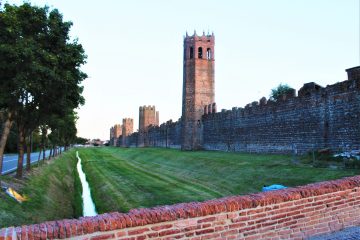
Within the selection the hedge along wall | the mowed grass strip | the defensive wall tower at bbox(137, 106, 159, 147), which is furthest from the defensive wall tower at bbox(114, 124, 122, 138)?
the hedge along wall

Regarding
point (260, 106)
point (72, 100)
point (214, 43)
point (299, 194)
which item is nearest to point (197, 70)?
point (214, 43)

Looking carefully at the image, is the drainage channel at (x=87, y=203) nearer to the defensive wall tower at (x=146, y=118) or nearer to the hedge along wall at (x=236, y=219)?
the hedge along wall at (x=236, y=219)

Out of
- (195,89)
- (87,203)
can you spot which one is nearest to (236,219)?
(87,203)

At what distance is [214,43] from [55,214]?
37957mm

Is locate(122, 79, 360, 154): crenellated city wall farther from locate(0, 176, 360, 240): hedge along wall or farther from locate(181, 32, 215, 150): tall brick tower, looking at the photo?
locate(0, 176, 360, 240): hedge along wall

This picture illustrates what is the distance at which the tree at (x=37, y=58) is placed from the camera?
41.0ft

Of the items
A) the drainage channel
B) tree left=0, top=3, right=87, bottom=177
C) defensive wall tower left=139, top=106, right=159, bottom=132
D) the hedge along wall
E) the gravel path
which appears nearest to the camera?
the hedge along wall

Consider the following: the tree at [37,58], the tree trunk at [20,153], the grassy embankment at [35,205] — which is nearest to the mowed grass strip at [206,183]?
the grassy embankment at [35,205]

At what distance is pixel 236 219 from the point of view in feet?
19.1

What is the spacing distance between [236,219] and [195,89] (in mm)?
38764

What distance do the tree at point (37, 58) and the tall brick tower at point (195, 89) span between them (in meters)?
28.7

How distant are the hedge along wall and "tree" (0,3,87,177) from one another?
9077 mm

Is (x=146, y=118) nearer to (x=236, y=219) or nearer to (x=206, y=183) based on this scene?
(x=206, y=183)

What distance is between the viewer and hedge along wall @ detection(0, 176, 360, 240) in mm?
4594
